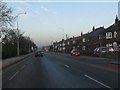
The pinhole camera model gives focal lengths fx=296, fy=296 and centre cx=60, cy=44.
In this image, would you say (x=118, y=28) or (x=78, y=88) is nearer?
(x=78, y=88)

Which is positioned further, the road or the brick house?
the brick house

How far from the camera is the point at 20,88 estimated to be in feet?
41.8

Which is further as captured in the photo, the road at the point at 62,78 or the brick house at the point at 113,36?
the brick house at the point at 113,36

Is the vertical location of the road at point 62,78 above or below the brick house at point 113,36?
below

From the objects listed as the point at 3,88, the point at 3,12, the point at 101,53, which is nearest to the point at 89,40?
the point at 101,53

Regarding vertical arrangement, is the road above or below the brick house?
below

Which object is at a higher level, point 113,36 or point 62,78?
point 113,36

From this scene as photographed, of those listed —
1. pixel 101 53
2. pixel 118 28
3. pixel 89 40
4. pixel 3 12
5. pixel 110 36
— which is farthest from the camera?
pixel 89 40

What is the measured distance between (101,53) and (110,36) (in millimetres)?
28141

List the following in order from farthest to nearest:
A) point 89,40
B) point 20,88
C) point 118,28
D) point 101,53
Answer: point 89,40 → point 118,28 → point 101,53 → point 20,88

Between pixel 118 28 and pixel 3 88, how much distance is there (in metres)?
65.5

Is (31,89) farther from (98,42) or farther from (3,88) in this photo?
(98,42)

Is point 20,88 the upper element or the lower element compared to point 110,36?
lower

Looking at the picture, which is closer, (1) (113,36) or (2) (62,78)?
(2) (62,78)
